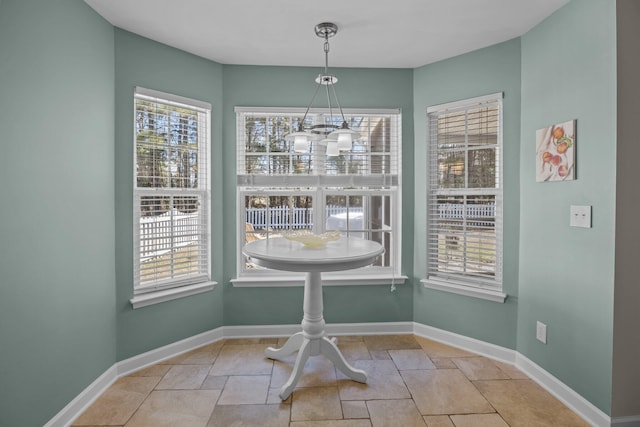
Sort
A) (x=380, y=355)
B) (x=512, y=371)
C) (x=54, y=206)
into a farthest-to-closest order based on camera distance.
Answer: (x=380, y=355), (x=512, y=371), (x=54, y=206)

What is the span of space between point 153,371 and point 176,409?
0.57m

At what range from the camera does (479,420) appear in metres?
2.02

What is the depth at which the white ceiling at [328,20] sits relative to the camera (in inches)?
85.9

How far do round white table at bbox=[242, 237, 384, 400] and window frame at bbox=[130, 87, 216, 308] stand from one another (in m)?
0.72

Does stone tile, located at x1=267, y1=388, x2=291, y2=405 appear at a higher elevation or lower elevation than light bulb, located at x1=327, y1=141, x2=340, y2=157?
lower

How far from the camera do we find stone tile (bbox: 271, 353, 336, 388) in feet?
7.84

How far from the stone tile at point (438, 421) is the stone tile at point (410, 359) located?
55cm

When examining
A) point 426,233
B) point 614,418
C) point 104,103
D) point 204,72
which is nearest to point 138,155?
point 104,103

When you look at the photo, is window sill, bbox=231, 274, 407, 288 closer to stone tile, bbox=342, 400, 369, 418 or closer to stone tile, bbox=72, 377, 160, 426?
stone tile, bbox=72, 377, 160, 426

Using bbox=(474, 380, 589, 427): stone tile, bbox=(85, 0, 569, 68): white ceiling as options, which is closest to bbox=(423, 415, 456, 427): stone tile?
bbox=(474, 380, 589, 427): stone tile

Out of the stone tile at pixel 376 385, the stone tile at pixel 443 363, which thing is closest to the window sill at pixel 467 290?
the stone tile at pixel 443 363

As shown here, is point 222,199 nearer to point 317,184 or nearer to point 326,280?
point 317,184

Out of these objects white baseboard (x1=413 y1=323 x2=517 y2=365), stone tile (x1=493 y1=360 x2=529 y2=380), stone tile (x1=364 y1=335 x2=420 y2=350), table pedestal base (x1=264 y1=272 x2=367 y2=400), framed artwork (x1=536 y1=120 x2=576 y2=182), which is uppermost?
framed artwork (x1=536 y1=120 x2=576 y2=182)

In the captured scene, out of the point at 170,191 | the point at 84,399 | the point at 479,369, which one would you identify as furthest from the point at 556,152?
the point at 84,399
